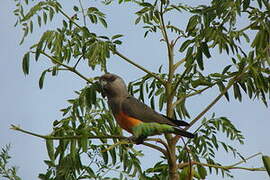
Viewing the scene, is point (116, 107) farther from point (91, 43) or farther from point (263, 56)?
point (263, 56)

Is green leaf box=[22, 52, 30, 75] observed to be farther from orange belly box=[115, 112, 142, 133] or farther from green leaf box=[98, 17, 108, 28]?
orange belly box=[115, 112, 142, 133]

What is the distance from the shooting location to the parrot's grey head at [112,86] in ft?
12.5

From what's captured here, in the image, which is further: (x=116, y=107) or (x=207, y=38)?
(x=116, y=107)

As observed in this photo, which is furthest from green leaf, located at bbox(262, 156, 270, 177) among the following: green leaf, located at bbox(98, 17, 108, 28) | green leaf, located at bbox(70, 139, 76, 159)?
green leaf, located at bbox(98, 17, 108, 28)

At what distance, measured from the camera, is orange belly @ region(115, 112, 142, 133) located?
358 centimetres

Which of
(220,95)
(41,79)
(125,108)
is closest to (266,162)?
(220,95)

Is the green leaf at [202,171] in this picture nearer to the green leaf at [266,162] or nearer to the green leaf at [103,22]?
the green leaf at [266,162]

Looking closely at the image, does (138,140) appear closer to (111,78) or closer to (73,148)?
(73,148)

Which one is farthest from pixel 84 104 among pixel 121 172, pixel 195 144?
pixel 195 144

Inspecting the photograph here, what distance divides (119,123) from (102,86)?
32 cm

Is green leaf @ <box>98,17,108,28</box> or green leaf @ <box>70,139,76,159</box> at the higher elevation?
→ green leaf @ <box>98,17,108,28</box>

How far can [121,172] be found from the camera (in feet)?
12.2

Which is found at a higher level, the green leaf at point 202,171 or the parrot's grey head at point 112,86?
the parrot's grey head at point 112,86

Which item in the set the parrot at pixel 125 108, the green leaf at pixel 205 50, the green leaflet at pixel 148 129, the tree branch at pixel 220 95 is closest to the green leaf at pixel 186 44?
the green leaf at pixel 205 50
